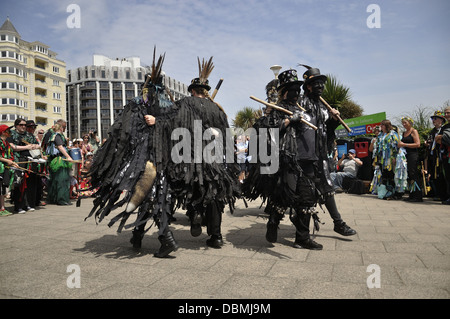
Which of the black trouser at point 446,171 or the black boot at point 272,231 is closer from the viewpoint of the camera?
the black boot at point 272,231

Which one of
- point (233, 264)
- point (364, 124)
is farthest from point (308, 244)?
point (364, 124)

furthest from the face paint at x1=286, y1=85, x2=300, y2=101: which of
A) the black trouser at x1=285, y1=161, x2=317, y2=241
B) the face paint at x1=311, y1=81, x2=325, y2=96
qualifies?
the black trouser at x1=285, y1=161, x2=317, y2=241

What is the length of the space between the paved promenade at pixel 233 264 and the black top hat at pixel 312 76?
213cm

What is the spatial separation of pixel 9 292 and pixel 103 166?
156cm

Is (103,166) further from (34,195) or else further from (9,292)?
(34,195)

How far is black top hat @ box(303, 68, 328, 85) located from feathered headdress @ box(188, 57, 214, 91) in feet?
4.16

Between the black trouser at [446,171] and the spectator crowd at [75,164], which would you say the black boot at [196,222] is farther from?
the black trouser at [446,171]

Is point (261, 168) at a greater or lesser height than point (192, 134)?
lesser

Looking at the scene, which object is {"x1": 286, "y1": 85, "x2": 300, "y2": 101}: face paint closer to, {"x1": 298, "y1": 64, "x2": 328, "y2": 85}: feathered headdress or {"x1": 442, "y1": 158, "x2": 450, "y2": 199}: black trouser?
{"x1": 298, "y1": 64, "x2": 328, "y2": 85}: feathered headdress

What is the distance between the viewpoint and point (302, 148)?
3.97m

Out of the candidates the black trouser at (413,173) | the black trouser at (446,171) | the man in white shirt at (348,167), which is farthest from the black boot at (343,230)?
the man in white shirt at (348,167)

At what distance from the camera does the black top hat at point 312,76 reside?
4270mm
